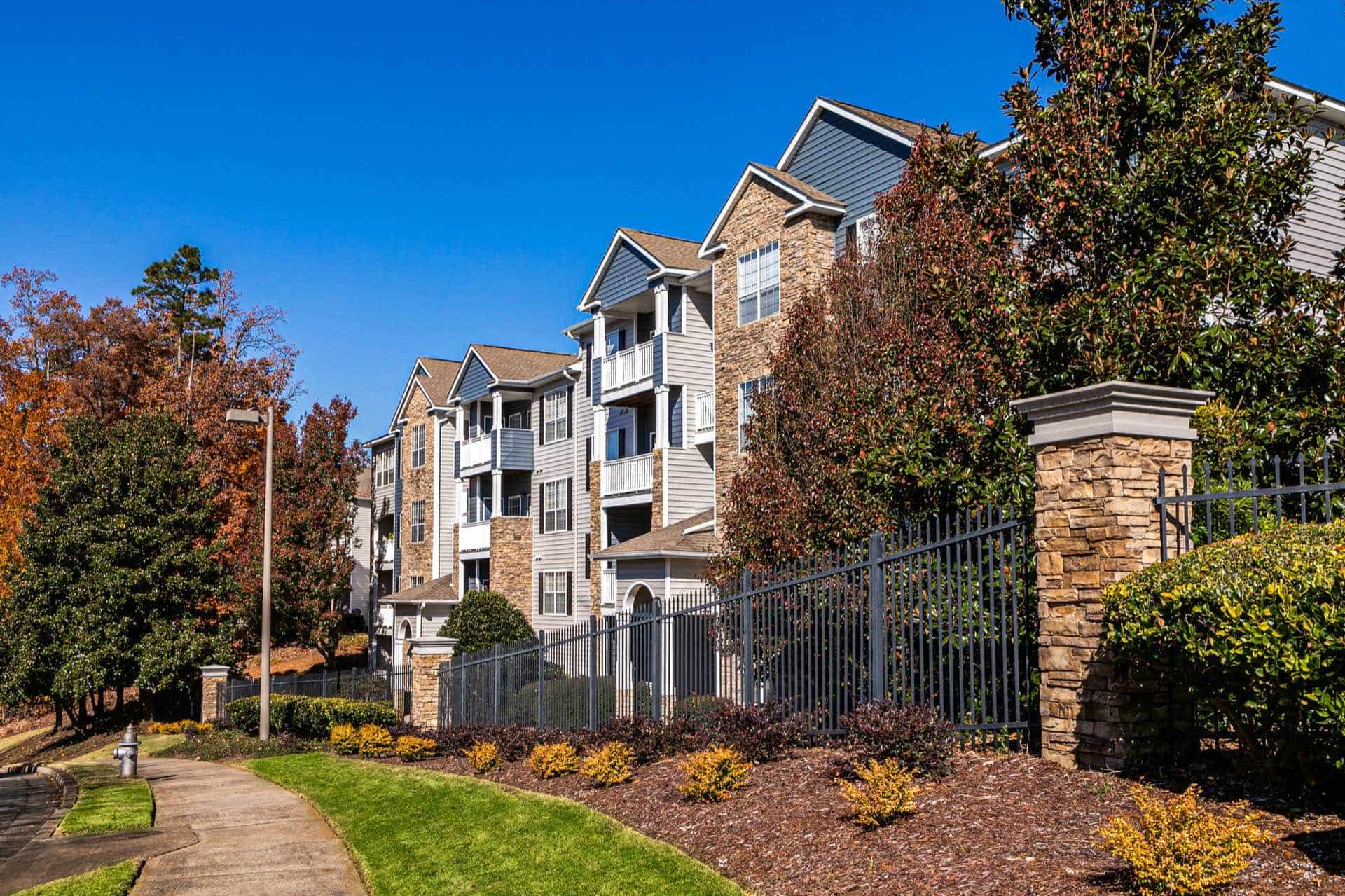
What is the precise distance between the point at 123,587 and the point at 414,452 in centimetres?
1943

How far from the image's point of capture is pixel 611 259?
3475 centimetres

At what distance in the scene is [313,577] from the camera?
148ft

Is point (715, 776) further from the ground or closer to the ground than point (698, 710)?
closer to the ground

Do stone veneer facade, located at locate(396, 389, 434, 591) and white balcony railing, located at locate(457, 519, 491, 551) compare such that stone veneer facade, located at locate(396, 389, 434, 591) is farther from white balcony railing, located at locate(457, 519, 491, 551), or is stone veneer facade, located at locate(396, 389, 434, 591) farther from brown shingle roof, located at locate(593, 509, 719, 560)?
brown shingle roof, located at locate(593, 509, 719, 560)

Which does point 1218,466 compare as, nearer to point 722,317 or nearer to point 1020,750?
point 1020,750

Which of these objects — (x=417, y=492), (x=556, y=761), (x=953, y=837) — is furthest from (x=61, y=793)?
(x=417, y=492)

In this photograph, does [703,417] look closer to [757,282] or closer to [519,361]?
[757,282]

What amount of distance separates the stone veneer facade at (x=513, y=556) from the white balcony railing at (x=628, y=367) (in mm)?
8430

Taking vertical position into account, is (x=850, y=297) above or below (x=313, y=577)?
above

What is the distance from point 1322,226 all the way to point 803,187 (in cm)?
1004

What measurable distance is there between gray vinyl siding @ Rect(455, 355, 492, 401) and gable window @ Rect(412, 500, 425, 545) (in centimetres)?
666

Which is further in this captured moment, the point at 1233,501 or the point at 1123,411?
the point at 1123,411

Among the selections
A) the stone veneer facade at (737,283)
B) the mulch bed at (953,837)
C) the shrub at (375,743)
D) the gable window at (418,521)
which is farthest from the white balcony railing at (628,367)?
the mulch bed at (953,837)

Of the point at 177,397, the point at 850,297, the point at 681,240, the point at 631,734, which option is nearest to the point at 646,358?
the point at 681,240
